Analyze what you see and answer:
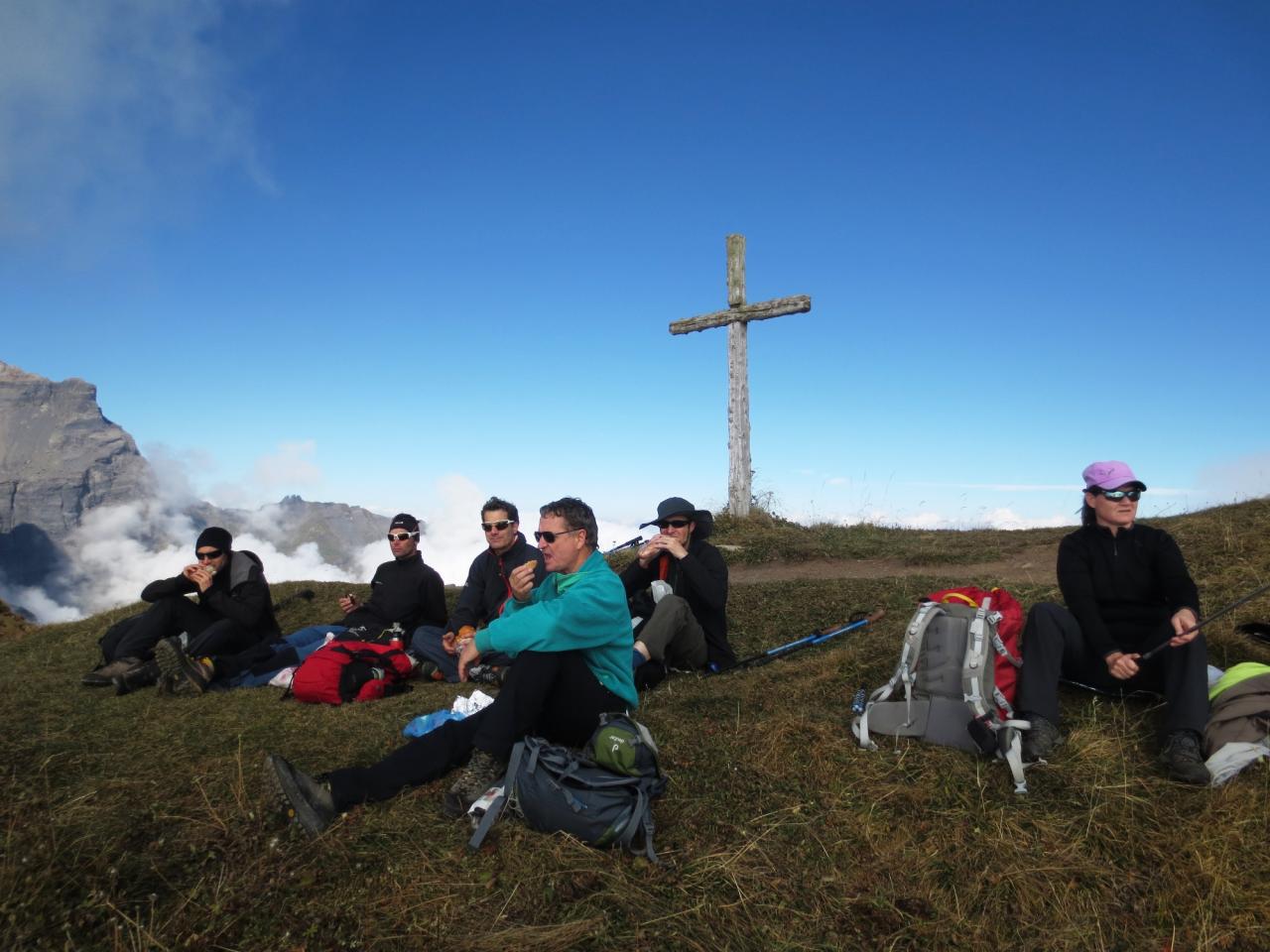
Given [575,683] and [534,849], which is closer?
[534,849]

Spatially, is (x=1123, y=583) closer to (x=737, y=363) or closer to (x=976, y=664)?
(x=976, y=664)

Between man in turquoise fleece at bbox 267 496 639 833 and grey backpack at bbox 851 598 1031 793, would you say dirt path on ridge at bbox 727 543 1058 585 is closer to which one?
grey backpack at bbox 851 598 1031 793

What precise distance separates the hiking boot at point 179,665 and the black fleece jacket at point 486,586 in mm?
2206

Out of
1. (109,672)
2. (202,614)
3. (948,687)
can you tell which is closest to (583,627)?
(948,687)

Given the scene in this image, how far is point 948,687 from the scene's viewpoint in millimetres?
4695

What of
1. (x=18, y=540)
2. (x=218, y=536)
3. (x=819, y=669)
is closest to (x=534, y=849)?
(x=819, y=669)

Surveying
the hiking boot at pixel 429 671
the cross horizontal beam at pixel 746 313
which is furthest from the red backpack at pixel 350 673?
the cross horizontal beam at pixel 746 313

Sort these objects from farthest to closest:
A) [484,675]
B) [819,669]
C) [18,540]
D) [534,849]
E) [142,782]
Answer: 1. [18,540]
2. [484,675]
3. [819,669]
4. [142,782]
5. [534,849]

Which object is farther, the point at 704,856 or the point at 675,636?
the point at 675,636

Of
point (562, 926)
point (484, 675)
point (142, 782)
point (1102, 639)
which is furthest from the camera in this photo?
→ point (484, 675)

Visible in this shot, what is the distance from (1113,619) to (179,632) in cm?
810

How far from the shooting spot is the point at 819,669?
6.16 m

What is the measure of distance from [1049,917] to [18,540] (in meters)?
214

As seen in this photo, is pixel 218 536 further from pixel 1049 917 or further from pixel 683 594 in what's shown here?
pixel 1049 917
